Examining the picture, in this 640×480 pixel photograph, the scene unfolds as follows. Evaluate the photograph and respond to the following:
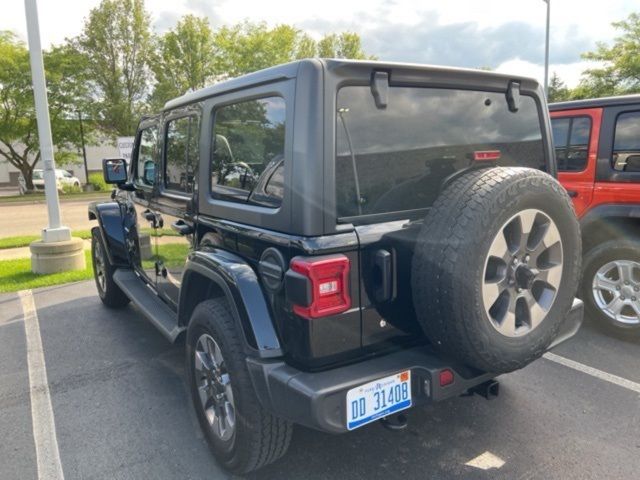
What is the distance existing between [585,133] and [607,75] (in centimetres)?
1925

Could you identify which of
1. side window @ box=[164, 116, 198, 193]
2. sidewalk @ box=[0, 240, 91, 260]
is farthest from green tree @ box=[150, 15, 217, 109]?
side window @ box=[164, 116, 198, 193]

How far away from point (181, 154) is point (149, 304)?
1207 millimetres

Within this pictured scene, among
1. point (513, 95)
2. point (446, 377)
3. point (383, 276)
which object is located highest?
point (513, 95)

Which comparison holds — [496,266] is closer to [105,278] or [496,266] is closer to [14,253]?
[105,278]

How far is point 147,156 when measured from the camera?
13.7 feet

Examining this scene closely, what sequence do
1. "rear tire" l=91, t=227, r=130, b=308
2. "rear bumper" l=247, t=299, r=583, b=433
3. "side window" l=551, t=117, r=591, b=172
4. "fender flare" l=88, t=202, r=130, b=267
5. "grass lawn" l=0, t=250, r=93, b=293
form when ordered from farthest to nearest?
"grass lawn" l=0, t=250, r=93, b=293 < "rear tire" l=91, t=227, r=130, b=308 < "fender flare" l=88, t=202, r=130, b=267 < "side window" l=551, t=117, r=591, b=172 < "rear bumper" l=247, t=299, r=583, b=433

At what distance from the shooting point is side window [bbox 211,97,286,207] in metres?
2.21

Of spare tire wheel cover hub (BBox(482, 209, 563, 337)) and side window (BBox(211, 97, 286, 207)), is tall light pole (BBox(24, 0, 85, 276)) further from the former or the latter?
spare tire wheel cover hub (BBox(482, 209, 563, 337))

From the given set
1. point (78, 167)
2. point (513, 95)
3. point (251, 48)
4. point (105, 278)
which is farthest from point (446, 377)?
point (78, 167)

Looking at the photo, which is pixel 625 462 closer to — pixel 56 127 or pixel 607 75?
pixel 607 75

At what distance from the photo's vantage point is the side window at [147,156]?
3879 mm

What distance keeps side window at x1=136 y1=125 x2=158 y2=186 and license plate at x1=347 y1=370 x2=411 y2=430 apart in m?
2.63

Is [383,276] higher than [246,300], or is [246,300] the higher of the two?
[383,276]

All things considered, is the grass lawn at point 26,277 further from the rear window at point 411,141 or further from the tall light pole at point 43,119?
the rear window at point 411,141
